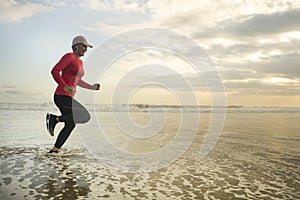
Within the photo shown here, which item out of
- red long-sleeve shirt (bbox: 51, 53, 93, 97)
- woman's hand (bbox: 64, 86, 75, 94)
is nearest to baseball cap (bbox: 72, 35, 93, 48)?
red long-sleeve shirt (bbox: 51, 53, 93, 97)

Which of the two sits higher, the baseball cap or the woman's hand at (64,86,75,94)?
the baseball cap

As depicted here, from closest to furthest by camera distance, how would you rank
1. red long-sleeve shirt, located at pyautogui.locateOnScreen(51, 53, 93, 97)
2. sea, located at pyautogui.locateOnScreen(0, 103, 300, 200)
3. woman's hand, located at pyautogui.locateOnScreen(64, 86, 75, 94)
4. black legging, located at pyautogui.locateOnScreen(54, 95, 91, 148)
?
sea, located at pyautogui.locateOnScreen(0, 103, 300, 200) < red long-sleeve shirt, located at pyautogui.locateOnScreen(51, 53, 93, 97) < woman's hand, located at pyautogui.locateOnScreen(64, 86, 75, 94) < black legging, located at pyautogui.locateOnScreen(54, 95, 91, 148)

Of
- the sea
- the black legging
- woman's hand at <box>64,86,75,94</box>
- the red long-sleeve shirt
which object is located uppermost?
the red long-sleeve shirt

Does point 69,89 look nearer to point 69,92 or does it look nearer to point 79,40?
point 69,92

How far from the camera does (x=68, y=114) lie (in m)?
5.94

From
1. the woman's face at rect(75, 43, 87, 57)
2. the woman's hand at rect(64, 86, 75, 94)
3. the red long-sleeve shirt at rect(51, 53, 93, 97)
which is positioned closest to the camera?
the red long-sleeve shirt at rect(51, 53, 93, 97)

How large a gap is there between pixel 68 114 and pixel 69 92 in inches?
19.6

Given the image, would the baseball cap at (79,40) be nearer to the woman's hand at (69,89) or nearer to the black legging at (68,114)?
the woman's hand at (69,89)

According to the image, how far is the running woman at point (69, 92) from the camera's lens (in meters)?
5.71

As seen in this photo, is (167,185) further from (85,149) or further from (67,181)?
(85,149)

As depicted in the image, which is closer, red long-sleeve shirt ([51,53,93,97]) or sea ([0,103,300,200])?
sea ([0,103,300,200])

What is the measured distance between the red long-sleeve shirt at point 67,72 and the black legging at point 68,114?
0.16m

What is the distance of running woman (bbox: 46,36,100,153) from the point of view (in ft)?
18.7

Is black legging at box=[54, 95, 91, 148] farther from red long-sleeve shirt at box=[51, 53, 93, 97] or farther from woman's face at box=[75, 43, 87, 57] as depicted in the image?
woman's face at box=[75, 43, 87, 57]
